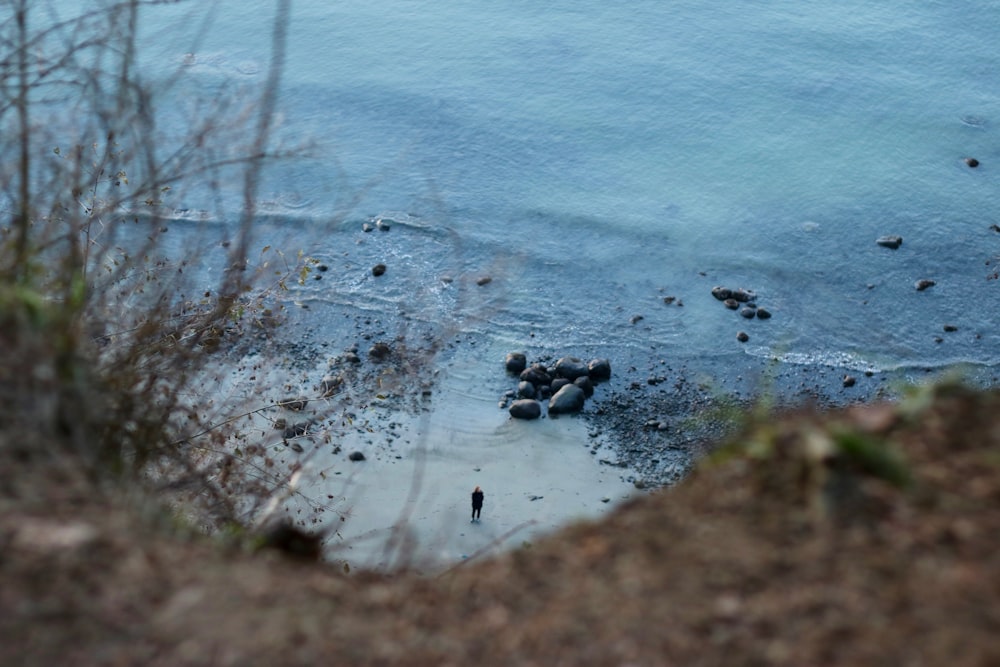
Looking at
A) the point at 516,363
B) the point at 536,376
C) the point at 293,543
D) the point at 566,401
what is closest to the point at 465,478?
the point at 566,401

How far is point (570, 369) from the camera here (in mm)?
20047

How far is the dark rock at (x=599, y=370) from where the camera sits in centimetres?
2011

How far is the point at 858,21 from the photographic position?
33406 mm

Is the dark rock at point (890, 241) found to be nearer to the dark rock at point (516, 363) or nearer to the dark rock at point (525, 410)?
the dark rock at point (516, 363)

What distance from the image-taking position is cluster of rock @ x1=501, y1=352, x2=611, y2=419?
19266 mm

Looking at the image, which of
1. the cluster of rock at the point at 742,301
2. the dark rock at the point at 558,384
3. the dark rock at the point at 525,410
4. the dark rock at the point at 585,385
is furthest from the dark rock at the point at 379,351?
the cluster of rock at the point at 742,301

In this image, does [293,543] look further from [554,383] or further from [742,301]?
[742,301]

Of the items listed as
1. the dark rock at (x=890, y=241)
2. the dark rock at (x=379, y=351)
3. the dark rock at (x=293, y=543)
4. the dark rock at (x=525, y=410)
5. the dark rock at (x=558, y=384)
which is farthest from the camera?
the dark rock at (x=890, y=241)

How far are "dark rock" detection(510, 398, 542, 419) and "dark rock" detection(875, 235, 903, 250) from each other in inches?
390

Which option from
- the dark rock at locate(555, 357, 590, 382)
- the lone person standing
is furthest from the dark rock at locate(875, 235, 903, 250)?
the lone person standing

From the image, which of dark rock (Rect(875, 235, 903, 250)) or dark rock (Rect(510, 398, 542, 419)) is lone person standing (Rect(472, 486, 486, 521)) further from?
dark rock (Rect(875, 235, 903, 250))

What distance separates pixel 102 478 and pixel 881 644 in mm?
3223

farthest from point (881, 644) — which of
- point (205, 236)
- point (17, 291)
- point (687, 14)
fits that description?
point (687, 14)

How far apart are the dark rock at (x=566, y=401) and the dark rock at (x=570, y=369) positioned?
21.3 inches
